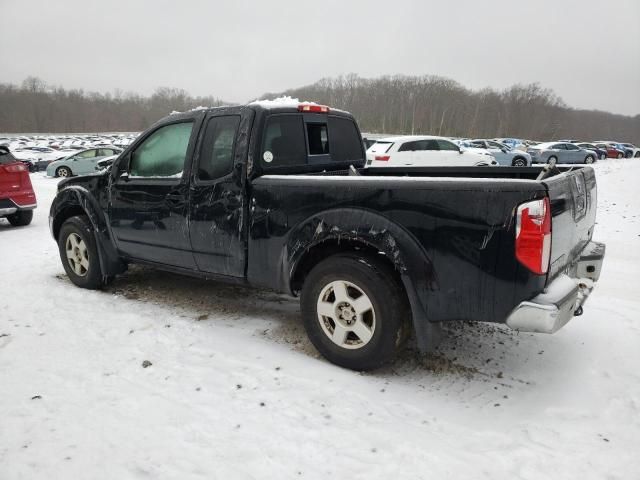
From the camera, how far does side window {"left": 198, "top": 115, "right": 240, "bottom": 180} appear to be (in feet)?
13.0

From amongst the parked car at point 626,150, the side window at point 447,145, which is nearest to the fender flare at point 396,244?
the side window at point 447,145

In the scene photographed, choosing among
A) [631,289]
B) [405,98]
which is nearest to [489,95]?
[405,98]

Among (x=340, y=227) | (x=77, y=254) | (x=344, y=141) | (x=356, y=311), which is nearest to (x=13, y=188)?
(x=77, y=254)

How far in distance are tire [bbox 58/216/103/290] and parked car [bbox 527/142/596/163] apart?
31572mm

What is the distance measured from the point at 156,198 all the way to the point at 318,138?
1.60 m

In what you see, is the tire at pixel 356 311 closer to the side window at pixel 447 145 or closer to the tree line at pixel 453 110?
the side window at pixel 447 145

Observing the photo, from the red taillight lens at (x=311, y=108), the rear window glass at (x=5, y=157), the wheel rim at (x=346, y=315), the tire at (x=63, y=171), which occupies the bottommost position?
the tire at (x=63, y=171)

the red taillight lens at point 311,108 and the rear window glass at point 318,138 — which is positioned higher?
the red taillight lens at point 311,108

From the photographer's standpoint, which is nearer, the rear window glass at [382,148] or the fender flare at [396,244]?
the fender flare at [396,244]

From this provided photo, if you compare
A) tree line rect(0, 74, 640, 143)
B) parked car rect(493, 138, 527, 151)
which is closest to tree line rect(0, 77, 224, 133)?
tree line rect(0, 74, 640, 143)

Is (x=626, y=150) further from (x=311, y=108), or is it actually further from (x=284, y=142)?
(x=284, y=142)

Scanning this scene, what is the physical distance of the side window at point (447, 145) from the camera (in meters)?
17.5

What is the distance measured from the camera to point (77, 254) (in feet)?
17.5

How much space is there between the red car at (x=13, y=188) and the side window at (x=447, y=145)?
517 inches
